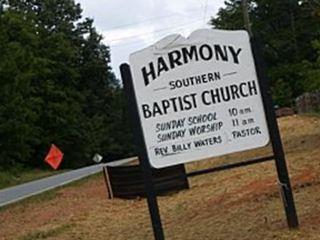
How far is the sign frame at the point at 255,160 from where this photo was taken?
8.37 meters

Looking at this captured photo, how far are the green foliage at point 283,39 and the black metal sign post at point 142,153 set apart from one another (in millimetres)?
63837

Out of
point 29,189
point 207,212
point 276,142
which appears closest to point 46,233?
point 207,212

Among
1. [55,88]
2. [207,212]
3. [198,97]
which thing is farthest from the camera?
[55,88]

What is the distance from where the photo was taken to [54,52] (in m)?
79.9

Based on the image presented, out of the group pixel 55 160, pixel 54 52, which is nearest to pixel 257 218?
pixel 55 160

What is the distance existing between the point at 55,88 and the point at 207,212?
68125 mm

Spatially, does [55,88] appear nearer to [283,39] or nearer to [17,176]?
[283,39]

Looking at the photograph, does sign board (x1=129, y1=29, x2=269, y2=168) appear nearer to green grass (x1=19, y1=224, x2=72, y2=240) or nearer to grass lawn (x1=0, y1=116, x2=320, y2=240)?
grass lawn (x1=0, y1=116, x2=320, y2=240)

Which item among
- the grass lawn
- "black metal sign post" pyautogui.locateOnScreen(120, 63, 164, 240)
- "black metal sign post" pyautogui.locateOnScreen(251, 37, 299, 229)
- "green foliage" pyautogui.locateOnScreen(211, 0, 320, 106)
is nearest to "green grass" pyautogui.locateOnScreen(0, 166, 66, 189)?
the grass lawn

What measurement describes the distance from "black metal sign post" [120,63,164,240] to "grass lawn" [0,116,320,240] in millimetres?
1170

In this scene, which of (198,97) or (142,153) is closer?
(142,153)

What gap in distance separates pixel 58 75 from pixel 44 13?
908cm

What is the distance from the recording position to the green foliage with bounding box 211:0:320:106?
73.4 m

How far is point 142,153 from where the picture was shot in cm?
840
